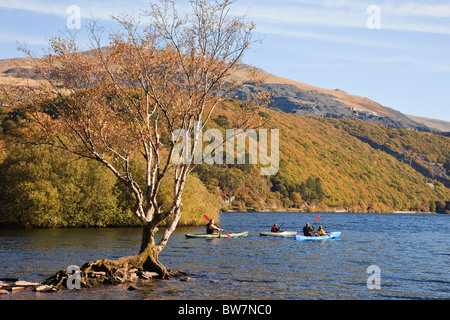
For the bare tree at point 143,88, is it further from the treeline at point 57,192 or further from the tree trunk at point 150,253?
the treeline at point 57,192

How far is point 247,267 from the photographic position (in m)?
34.8

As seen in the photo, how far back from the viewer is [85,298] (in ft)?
71.3

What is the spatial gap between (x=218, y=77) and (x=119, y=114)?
6499mm

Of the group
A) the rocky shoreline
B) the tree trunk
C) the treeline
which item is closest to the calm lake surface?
the rocky shoreline

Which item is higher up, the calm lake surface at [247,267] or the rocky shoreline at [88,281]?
the rocky shoreline at [88,281]

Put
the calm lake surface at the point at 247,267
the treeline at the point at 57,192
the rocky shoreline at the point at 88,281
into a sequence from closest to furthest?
the rocky shoreline at the point at 88,281 → the calm lake surface at the point at 247,267 → the treeline at the point at 57,192

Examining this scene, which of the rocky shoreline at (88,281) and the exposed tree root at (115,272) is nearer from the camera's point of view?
the rocky shoreline at (88,281)

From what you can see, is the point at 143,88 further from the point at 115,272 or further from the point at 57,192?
the point at 57,192

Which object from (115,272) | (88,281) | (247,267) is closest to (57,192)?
(247,267)

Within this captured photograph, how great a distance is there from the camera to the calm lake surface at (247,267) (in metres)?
24.8

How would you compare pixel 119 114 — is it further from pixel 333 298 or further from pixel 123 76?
pixel 333 298

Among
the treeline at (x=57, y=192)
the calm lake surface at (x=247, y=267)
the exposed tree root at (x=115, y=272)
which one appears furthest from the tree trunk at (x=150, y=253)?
the treeline at (x=57, y=192)
